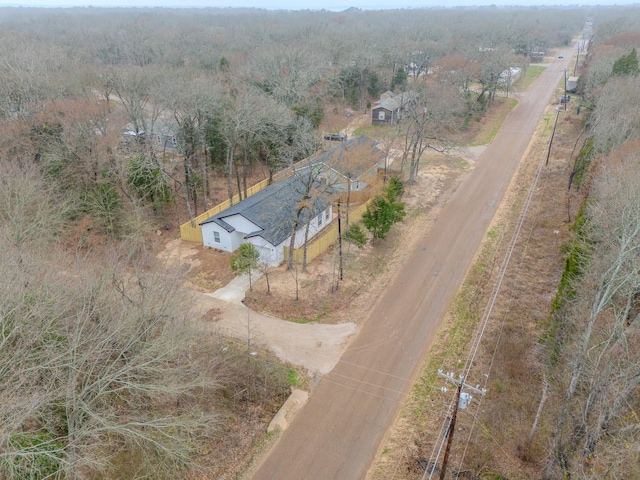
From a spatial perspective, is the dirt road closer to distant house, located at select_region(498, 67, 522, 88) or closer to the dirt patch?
the dirt patch

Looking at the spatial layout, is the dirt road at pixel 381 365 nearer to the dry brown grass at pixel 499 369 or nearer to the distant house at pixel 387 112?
the dry brown grass at pixel 499 369

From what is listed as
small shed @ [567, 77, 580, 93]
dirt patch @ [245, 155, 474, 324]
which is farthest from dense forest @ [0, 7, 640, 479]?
small shed @ [567, 77, 580, 93]

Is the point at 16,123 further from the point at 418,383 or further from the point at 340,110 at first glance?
the point at 340,110

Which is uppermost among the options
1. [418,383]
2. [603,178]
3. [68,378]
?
[603,178]

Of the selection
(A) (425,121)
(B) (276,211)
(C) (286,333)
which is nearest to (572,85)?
(A) (425,121)

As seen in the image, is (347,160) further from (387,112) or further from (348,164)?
(387,112)

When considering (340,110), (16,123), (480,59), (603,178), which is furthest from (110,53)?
(603,178)

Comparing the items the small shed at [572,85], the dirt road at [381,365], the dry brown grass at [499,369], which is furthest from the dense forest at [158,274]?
the small shed at [572,85]
